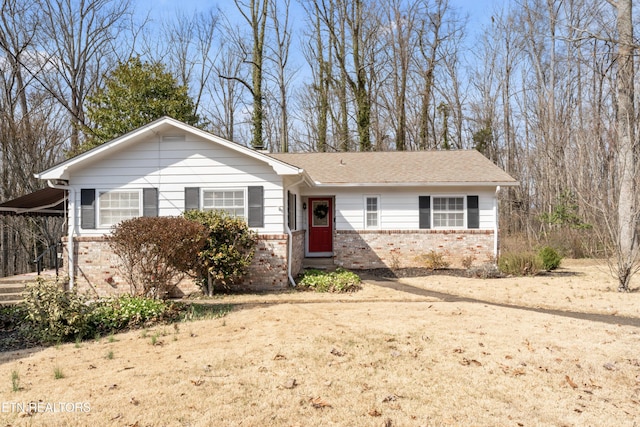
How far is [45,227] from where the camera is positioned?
61.7 ft

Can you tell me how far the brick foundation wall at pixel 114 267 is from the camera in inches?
426

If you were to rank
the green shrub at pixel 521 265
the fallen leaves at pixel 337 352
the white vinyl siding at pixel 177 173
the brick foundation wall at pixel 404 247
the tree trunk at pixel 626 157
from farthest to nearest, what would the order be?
the brick foundation wall at pixel 404 247 < the green shrub at pixel 521 265 < the white vinyl siding at pixel 177 173 < the tree trunk at pixel 626 157 < the fallen leaves at pixel 337 352

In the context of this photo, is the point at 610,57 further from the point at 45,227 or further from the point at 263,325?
the point at 45,227

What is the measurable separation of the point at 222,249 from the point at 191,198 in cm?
198

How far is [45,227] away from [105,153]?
10536 mm

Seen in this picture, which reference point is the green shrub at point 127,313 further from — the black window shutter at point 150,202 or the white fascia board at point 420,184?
the white fascia board at point 420,184

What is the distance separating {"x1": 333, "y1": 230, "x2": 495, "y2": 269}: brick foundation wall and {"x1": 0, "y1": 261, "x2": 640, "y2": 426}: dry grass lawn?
5.75m

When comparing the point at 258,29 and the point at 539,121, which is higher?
the point at 258,29

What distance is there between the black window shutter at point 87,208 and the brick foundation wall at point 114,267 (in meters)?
0.39

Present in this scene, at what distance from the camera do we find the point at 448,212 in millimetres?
14500

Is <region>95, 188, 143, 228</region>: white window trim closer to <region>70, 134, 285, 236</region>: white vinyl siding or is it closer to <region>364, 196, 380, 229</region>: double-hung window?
<region>70, 134, 285, 236</region>: white vinyl siding

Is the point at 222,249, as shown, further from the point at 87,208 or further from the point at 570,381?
the point at 570,381

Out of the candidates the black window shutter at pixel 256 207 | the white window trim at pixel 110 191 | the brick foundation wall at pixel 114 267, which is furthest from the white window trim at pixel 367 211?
the white window trim at pixel 110 191

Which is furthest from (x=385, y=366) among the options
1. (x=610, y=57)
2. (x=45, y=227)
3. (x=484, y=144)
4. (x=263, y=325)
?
(x=484, y=144)
